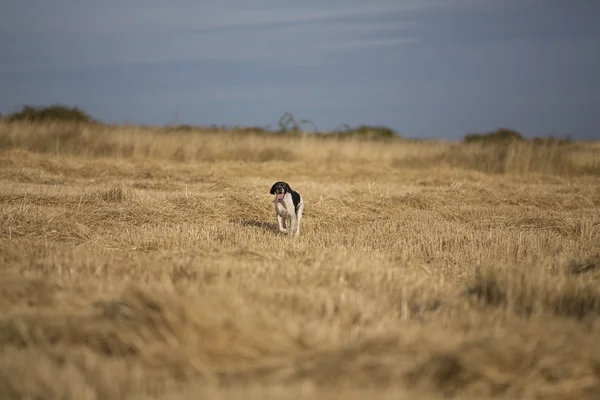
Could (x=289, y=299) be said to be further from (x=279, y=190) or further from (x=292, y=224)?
(x=292, y=224)

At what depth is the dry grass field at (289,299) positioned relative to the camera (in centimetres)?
370

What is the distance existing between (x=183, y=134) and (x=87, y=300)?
1960 cm

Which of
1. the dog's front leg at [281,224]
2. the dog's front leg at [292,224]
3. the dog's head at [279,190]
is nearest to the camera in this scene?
the dog's head at [279,190]

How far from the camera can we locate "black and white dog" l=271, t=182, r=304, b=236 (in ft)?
31.2

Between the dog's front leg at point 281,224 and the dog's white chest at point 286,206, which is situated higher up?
the dog's white chest at point 286,206

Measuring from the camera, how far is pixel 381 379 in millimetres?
3701

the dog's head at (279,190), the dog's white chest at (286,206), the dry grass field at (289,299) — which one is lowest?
the dry grass field at (289,299)

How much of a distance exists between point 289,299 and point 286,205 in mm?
4715

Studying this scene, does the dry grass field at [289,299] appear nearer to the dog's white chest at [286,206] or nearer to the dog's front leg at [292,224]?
the dog's front leg at [292,224]

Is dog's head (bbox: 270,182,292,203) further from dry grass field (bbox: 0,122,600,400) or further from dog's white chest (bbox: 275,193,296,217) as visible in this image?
dry grass field (bbox: 0,122,600,400)

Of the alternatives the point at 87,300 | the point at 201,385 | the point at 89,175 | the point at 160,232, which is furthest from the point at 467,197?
the point at 201,385

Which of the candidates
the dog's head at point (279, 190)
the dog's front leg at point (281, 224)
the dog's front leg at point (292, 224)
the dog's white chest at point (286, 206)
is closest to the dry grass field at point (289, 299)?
the dog's front leg at point (281, 224)

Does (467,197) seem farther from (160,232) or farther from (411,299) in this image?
(411,299)

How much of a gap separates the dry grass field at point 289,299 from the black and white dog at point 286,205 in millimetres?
264
